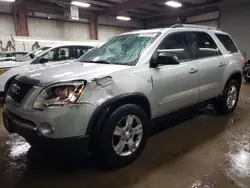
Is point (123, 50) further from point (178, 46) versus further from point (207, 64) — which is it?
point (207, 64)

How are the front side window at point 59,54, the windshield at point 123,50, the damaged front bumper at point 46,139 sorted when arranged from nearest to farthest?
the damaged front bumper at point 46,139
the windshield at point 123,50
the front side window at point 59,54

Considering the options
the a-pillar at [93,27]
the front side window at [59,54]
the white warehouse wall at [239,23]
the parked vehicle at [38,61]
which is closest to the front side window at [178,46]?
the parked vehicle at [38,61]

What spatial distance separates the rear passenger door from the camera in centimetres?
315

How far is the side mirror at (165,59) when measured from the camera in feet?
7.78

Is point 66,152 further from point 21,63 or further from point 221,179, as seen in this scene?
point 21,63

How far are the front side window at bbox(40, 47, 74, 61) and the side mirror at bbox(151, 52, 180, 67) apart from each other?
401 cm

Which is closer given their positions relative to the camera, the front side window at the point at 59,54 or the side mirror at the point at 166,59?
the side mirror at the point at 166,59

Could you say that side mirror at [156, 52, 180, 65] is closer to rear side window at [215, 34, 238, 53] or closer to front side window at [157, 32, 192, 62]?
front side window at [157, 32, 192, 62]

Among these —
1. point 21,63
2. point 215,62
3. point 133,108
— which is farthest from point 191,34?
point 21,63

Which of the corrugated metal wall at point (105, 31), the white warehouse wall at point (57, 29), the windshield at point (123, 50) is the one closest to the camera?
the windshield at point (123, 50)

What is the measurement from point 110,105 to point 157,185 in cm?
93

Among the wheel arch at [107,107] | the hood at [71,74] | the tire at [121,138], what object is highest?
the hood at [71,74]

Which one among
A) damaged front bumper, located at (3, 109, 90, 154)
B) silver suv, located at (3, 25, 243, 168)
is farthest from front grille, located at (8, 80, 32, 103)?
damaged front bumper, located at (3, 109, 90, 154)

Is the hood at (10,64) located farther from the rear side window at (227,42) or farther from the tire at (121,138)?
the rear side window at (227,42)
